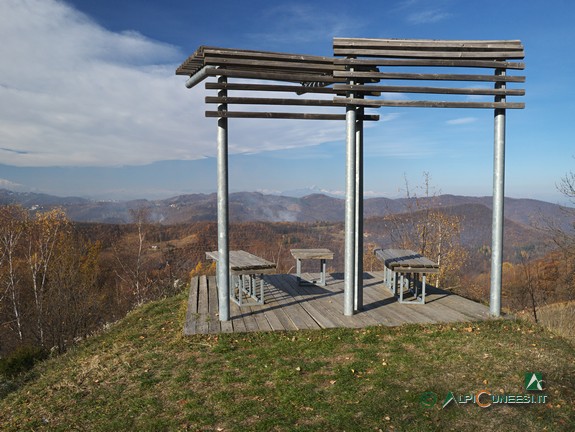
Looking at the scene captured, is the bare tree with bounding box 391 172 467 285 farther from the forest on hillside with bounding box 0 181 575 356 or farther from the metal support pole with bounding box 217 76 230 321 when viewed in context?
the metal support pole with bounding box 217 76 230 321

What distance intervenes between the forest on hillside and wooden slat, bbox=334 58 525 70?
3.01m

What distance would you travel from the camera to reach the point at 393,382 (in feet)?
15.0

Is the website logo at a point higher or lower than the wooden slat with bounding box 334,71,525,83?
lower

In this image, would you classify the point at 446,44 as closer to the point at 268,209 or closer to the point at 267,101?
the point at 267,101

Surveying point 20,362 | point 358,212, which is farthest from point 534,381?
point 20,362

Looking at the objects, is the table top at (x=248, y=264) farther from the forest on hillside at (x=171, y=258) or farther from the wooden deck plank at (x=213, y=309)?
the forest on hillside at (x=171, y=258)

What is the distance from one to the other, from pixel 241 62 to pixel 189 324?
13.9ft

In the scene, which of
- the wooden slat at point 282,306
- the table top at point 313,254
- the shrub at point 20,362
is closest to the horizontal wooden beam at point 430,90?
the table top at point 313,254

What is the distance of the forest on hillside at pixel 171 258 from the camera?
53.0 ft

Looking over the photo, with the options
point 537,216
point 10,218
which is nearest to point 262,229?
point 10,218

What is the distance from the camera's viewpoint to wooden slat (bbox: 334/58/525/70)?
6.49 metres

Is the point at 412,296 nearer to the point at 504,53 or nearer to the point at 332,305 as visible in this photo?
the point at 332,305

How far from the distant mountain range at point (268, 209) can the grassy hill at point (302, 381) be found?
2372 mm

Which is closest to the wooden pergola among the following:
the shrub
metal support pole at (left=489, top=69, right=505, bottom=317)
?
metal support pole at (left=489, top=69, right=505, bottom=317)
